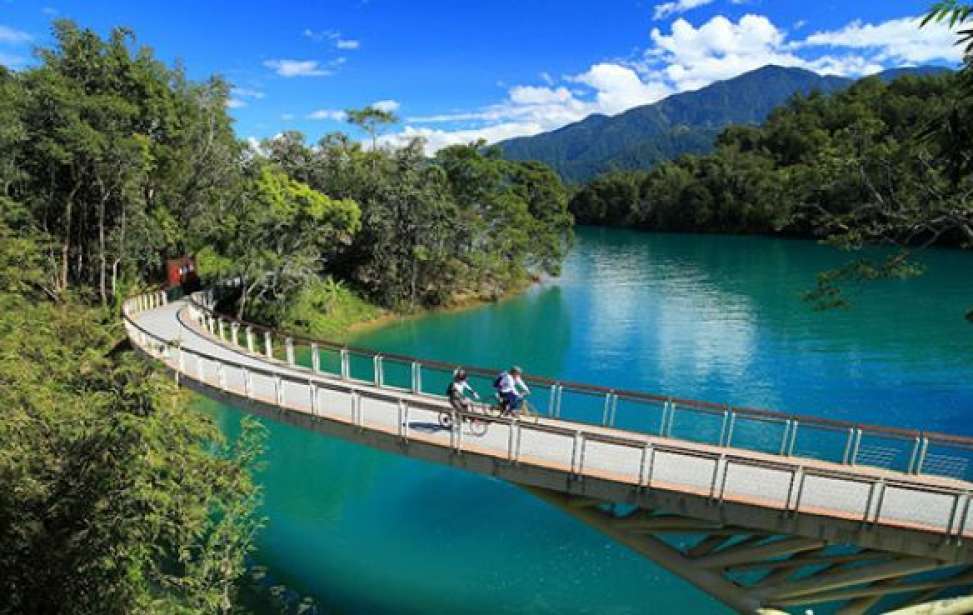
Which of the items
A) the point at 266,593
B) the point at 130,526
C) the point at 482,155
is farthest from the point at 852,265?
the point at 482,155

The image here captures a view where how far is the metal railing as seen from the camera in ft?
38.5

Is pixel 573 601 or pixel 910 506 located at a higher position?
pixel 910 506

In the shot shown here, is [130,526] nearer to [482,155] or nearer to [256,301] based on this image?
[256,301]

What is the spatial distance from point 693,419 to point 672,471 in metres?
11.3

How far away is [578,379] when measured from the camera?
26.5m

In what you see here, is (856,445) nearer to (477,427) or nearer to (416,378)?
(477,427)

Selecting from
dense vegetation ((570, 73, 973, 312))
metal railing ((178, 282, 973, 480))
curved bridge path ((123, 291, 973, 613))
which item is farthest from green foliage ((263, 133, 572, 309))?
curved bridge path ((123, 291, 973, 613))

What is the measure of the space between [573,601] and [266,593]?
258 inches

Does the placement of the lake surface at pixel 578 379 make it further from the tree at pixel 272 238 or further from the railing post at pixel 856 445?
the tree at pixel 272 238

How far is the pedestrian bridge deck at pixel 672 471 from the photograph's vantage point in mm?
9055

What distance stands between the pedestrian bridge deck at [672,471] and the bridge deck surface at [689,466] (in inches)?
0.9

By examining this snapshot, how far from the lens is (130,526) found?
7.23 meters

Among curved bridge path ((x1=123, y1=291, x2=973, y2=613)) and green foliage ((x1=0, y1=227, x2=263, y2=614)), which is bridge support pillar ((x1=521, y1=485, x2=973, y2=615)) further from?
green foliage ((x1=0, y1=227, x2=263, y2=614))

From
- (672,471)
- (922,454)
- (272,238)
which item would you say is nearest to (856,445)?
(922,454)
